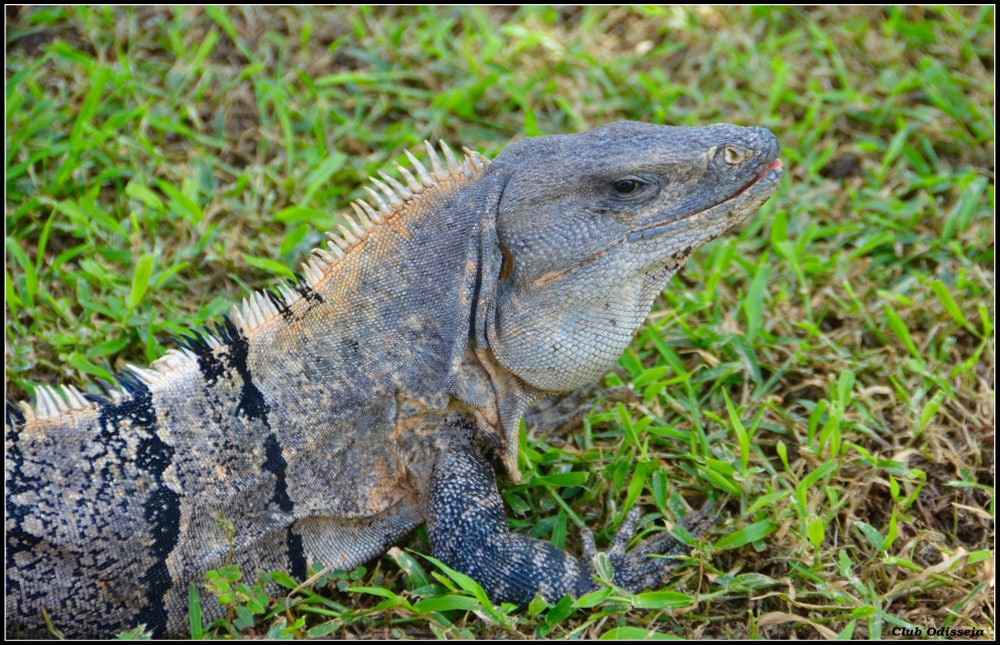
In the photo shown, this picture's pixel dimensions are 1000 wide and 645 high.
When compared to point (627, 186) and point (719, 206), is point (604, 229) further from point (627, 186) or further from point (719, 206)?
point (719, 206)

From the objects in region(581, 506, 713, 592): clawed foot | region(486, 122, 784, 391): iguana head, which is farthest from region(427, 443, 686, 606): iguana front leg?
region(486, 122, 784, 391): iguana head

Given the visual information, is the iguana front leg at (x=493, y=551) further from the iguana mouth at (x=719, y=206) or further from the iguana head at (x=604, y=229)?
the iguana mouth at (x=719, y=206)

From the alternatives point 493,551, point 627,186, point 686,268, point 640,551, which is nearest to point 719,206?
point 627,186

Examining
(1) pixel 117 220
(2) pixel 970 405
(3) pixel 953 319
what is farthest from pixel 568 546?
(1) pixel 117 220

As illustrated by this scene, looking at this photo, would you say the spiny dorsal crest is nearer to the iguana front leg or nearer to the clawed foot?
the iguana front leg

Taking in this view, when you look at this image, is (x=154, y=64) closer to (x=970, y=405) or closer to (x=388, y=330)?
(x=388, y=330)

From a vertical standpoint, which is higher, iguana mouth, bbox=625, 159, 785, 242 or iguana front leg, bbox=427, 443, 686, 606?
iguana mouth, bbox=625, 159, 785, 242

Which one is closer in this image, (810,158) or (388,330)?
(388,330)
